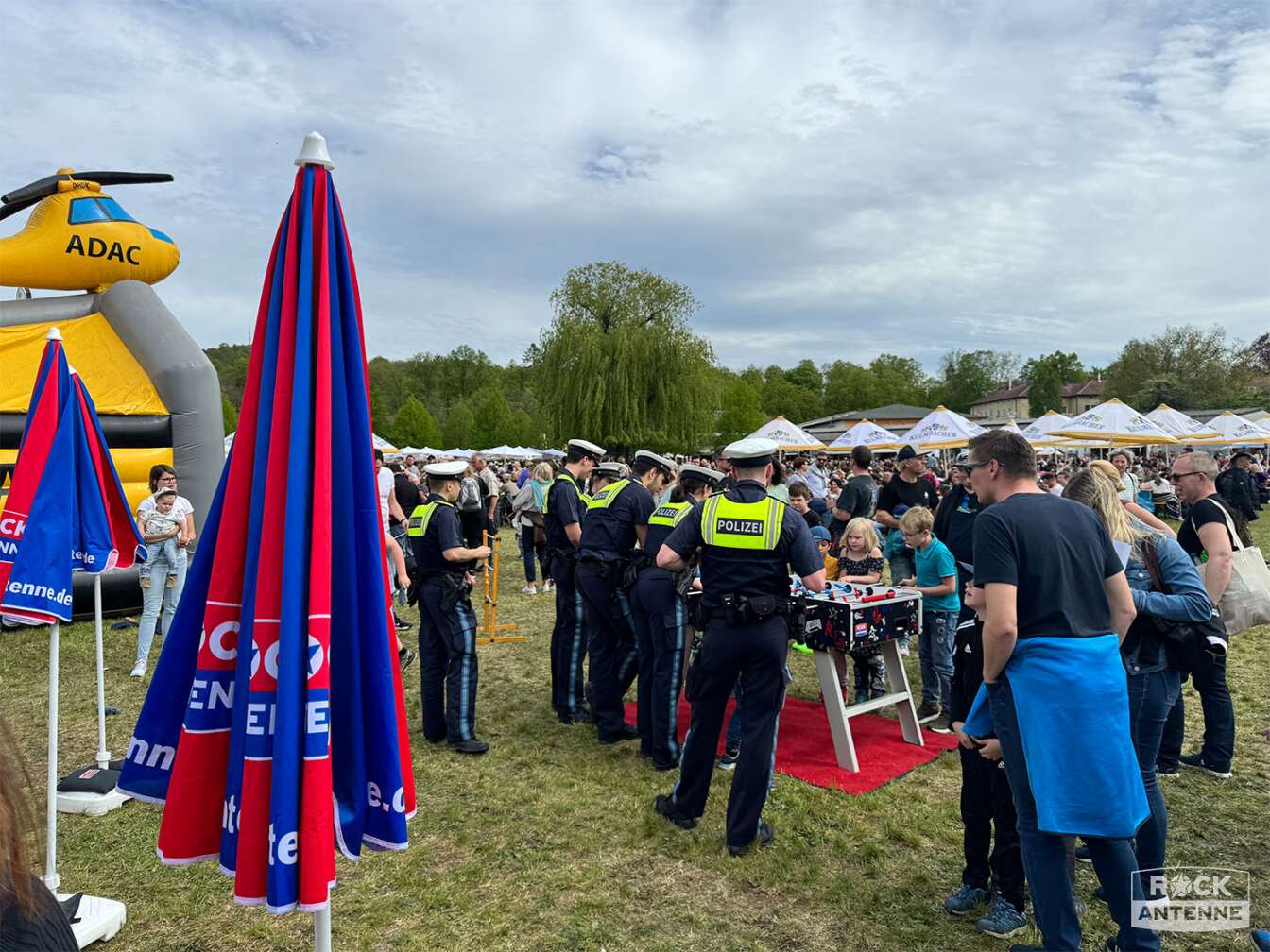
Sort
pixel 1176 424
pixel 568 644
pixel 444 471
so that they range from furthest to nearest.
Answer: pixel 1176 424 → pixel 568 644 → pixel 444 471

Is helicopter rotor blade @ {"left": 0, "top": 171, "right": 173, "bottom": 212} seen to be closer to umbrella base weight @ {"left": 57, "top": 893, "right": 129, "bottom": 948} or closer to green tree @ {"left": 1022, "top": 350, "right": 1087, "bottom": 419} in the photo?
umbrella base weight @ {"left": 57, "top": 893, "right": 129, "bottom": 948}

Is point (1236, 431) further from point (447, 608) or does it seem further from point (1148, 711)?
point (447, 608)

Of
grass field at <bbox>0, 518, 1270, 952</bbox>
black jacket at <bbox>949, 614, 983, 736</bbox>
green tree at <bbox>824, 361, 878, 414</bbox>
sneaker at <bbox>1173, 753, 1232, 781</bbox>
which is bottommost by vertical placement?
grass field at <bbox>0, 518, 1270, 952</bbox>

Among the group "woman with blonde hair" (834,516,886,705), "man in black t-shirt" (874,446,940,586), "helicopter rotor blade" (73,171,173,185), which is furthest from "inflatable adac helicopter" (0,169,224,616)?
"man in black t-shirt" (874,446,940,586)

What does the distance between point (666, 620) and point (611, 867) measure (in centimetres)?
172

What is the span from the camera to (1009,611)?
9.59 feet

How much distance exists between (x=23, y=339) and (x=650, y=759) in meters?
9.86

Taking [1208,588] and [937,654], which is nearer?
[1208,588]

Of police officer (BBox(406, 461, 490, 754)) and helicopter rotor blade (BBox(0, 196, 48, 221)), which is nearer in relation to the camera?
police officer (BBox(406, 461, 490, 754))

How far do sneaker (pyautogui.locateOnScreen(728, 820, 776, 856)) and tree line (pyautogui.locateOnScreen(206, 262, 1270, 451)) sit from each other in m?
11.3

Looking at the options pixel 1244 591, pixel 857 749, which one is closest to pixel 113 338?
pixel 857 749

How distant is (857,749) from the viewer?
5875 mm

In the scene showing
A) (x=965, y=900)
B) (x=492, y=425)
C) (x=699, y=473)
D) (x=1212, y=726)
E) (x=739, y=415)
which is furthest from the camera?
(x=739, y=415)

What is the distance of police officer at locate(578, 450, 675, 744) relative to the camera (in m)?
5.99
